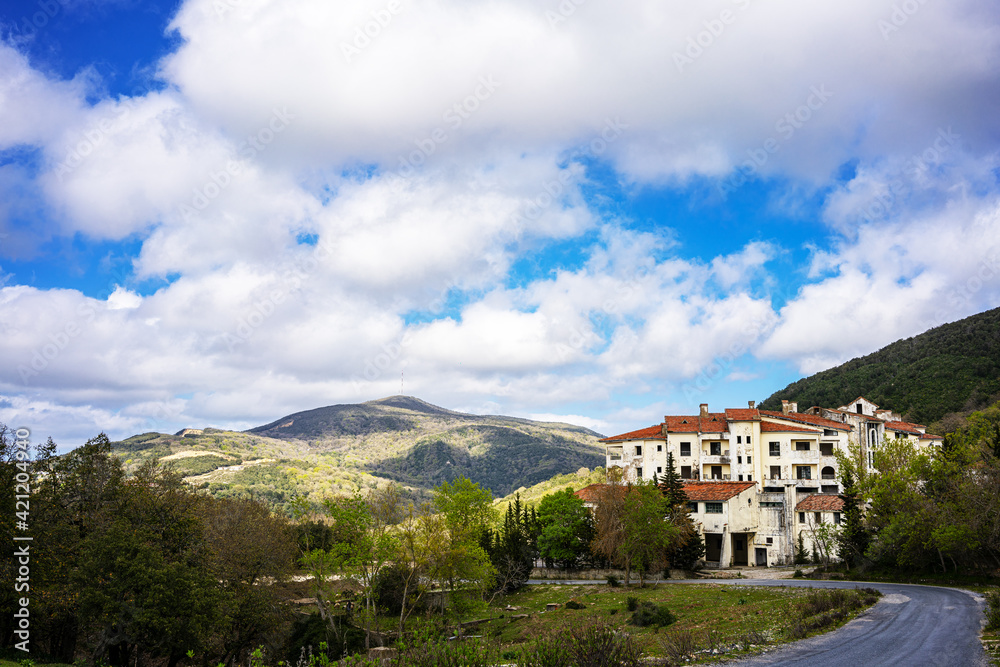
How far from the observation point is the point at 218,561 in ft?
125

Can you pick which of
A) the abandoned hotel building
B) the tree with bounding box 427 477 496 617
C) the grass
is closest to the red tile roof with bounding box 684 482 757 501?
the abandoned hotel building

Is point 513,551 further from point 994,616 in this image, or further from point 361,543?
point 994,616

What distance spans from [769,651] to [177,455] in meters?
201

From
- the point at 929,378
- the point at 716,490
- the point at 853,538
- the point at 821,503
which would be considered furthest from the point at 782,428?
the point at 929,378

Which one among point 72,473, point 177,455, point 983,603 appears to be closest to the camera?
point 983,603

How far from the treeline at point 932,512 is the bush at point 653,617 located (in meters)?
19.3

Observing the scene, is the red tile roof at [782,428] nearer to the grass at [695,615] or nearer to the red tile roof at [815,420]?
the red tile roof at [815,420]

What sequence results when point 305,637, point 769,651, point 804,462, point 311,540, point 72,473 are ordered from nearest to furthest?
point 769,651, point 72,473, point 305,637, point 311,540, point 804,462

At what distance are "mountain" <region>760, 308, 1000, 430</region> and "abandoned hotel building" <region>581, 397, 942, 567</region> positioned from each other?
19.8 metres

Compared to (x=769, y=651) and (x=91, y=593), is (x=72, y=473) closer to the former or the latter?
(x=91, y=593)

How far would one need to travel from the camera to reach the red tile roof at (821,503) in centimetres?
6122

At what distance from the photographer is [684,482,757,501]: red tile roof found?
210 feet

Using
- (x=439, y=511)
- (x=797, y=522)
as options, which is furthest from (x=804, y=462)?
(x=439, y=511)

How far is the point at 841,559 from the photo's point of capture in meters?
54.5
